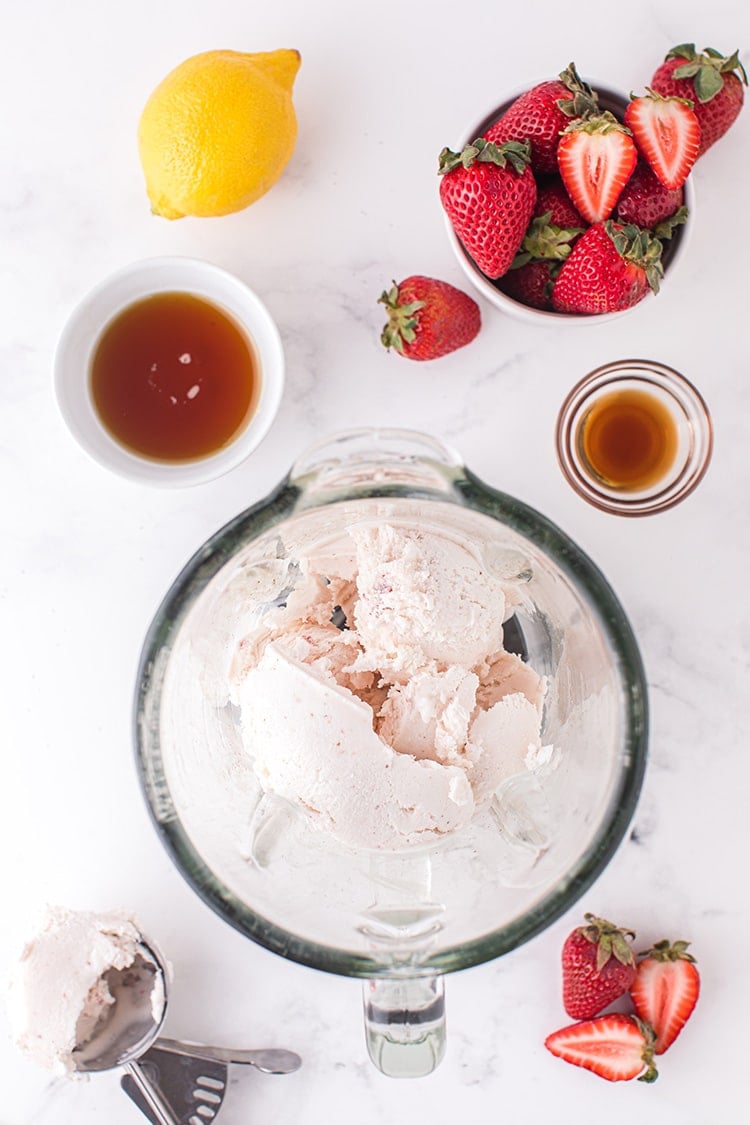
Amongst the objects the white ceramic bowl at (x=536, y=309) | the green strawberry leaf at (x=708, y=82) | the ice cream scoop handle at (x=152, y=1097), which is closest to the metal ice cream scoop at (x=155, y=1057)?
the ice cream scoop handle at (x=152, y=1097)

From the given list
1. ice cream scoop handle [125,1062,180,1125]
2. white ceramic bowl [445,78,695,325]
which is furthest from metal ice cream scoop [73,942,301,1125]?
white ceramic bowl [445,78,695,325]

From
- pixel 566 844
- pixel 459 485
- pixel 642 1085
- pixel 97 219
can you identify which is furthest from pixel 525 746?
pixel 97 219

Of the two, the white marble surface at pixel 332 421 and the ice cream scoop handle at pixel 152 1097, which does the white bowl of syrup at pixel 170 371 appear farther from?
the ice cream scoop handle at pixel 152 1097

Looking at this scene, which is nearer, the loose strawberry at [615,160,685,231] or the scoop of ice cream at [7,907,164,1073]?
the loose strawberry at [615,160,685,231]

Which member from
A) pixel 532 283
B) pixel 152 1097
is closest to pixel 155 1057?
pixel 152 1097

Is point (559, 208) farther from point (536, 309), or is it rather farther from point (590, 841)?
point (590, 841)

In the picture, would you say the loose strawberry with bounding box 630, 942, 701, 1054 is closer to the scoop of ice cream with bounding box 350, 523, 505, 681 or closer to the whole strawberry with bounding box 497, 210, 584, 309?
the scoop of ice cream with bounding box 350, 523, 505, 681

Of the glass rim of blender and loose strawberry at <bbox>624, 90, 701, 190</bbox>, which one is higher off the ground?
loose strawberry at <bbox>624, 90, 701, 190</bbox>
